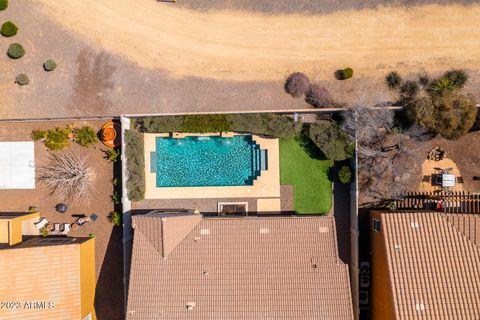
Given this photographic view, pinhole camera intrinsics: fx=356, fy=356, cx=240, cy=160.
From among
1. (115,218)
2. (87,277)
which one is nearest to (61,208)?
(115,218)

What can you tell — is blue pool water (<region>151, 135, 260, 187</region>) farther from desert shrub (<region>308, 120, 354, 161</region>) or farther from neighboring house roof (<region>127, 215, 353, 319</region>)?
desert shrub (<region>308, 120, 354, 161</region>)

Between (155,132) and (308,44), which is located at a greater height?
(308,44)

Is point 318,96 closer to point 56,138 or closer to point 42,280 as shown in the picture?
point 56,138

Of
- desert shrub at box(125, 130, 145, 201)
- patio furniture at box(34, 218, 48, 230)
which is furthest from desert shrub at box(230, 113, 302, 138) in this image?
patio furniture at box(34, 218, 48, 230)

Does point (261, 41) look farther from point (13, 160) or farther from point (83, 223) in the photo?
point (13, 160)

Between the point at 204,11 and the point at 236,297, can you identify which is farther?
the point at 204,11

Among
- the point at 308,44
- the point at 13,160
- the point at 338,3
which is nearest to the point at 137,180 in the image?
the point at 13,160
